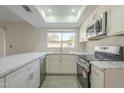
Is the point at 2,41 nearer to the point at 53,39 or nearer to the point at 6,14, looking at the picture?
the point at 6,14

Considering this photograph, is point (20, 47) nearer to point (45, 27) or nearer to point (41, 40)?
point (41, 40)

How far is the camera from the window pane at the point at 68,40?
6234mm

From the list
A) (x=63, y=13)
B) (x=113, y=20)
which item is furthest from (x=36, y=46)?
(x=113, y=20)

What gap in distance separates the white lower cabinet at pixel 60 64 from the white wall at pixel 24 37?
893mm

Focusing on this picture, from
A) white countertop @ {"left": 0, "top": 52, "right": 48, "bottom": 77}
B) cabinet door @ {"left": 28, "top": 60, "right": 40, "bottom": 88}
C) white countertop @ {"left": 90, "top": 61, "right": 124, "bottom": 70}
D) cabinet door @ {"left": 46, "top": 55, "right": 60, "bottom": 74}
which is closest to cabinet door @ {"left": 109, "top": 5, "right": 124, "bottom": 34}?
white countertop @ {"left": 90, "top": 61, "right": 124, "bottom": 70}

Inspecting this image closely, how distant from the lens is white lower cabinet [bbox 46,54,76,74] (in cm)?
536

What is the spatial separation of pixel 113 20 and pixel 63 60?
3531 millimetres

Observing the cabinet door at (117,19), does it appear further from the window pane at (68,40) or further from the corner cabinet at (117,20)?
the window pane at (68,40)

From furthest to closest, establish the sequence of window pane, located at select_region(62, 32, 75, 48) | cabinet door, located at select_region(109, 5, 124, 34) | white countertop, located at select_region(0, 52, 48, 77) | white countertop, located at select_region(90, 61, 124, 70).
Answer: window pane, located at select_region(62, 32, 75, 48) → cabinet door, located at select_region(109, 5, 124, 34) → white countertop, located at select_region(90, 61, 124, 70) → white countertop, located at select_region(0, 52, 48, 77)

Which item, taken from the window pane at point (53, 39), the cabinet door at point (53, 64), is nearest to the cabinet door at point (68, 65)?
the cabinet door at point (53, 64)

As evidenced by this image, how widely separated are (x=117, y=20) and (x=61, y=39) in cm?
442

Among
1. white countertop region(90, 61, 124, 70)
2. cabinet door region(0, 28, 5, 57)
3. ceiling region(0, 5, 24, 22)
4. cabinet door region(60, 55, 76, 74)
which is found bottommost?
cabinet door region(60, 55, 76, 74)

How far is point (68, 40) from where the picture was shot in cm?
625

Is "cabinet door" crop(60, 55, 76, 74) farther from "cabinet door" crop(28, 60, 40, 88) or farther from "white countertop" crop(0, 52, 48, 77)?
"white countertop" crop(0, 52, 48, 77)
